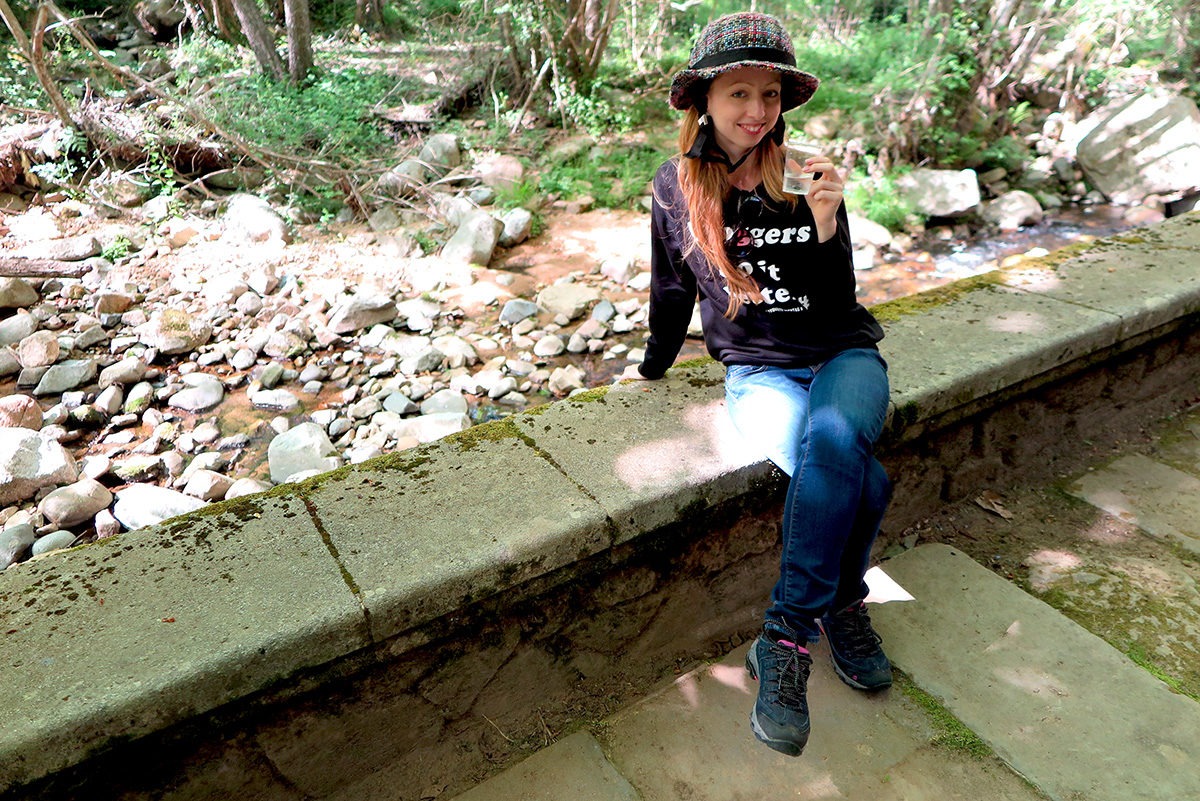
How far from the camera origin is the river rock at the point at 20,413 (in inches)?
139

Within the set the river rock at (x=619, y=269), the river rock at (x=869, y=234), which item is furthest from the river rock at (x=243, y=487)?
the river rock at (x=869, y=234)

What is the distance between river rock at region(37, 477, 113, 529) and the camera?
9.62 ft

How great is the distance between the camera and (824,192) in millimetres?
1947

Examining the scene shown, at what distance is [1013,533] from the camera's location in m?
2.48

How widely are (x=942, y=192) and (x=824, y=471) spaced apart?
5.83 metres

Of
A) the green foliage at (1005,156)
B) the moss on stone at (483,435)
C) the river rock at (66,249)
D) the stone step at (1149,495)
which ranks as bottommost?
the stone step at (1149,495)

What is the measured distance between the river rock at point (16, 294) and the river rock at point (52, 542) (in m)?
2.53

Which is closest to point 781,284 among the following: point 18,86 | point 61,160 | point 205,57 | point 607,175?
point 607,175

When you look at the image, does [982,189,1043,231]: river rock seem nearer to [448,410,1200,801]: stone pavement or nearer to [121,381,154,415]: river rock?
Result: [448,410,1200,801]: stone pavement

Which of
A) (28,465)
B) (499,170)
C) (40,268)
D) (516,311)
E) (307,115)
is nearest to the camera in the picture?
(28,465)

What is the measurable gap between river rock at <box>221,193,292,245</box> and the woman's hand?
15.2 ft

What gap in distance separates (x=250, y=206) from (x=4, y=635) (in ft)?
16.0

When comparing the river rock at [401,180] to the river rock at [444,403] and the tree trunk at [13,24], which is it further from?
the river rock at [444,403]

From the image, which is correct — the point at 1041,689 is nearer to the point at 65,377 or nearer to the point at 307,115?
the point at 65,377
